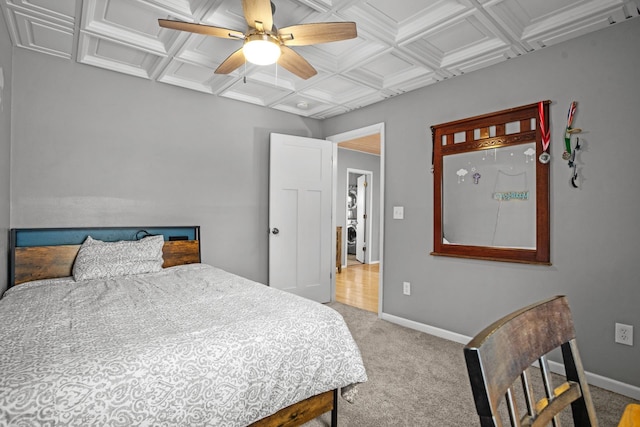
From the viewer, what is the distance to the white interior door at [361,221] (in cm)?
773

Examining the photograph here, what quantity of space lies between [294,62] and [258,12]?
62 cm

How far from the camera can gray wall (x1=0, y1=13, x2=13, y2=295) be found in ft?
7.54

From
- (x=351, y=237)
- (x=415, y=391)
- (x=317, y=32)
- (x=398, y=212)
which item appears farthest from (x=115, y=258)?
(x=351, y=237)

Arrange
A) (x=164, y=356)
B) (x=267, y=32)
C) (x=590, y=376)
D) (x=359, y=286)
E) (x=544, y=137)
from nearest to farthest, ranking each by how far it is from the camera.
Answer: (x=164, y=356), (x=267, y=32), (x=590, y=376), (x=544, y=137), (x=359, y=286)

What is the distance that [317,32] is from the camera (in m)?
1.93

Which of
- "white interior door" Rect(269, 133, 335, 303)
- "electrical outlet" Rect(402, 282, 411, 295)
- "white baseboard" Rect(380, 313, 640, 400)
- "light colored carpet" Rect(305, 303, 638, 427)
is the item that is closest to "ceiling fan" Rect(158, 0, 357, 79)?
"white interior door" Rect(269, 133, 335, 303)

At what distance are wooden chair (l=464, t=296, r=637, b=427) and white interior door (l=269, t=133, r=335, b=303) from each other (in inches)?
131

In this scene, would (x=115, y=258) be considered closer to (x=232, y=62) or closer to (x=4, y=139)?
(x=4, y=139)

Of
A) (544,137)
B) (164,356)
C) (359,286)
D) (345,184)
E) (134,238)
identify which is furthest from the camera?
(345,184)

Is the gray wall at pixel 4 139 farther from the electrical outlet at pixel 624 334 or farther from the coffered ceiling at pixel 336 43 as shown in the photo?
the electrical outlet at pixel 624 334

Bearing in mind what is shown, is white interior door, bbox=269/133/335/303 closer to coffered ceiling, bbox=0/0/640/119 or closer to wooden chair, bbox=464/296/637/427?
coffered ceiling, bbox=0/0/640/119

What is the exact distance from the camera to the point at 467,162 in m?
3.03

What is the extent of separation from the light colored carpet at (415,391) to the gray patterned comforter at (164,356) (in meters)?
0.38

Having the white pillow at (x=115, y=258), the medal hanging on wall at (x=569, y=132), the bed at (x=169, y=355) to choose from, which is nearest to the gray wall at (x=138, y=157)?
the white pillow at (x=115, y=258)
